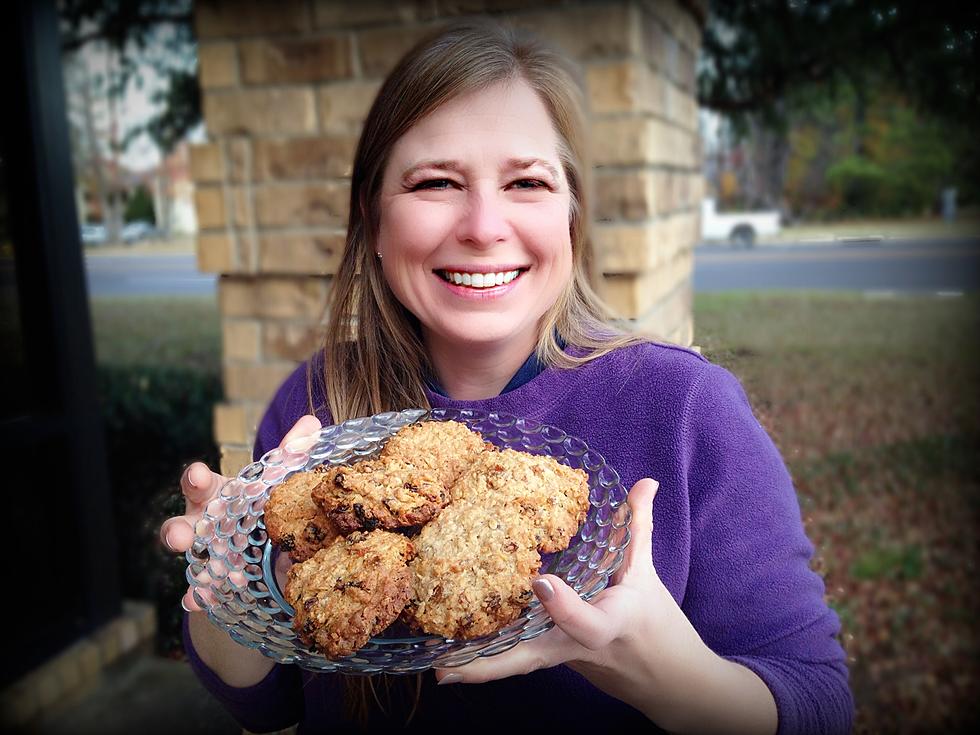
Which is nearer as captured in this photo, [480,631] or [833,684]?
[480,631]

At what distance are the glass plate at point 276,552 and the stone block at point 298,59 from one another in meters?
0.84

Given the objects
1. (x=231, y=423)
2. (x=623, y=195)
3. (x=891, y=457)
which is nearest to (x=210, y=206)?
(x=231, y=423)

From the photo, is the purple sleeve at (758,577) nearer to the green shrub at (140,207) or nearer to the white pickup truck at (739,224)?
the white pickup truck at (739,224)

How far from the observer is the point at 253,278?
152cm

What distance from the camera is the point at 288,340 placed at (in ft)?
4.95

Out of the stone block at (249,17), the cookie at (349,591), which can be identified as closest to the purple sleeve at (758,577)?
the cookie at (349,591)

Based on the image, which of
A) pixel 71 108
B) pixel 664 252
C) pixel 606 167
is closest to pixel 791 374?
pixel 664 252

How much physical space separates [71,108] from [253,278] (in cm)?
126

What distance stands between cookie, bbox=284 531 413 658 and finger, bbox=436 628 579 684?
0.29ft

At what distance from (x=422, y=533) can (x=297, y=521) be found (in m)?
0.14

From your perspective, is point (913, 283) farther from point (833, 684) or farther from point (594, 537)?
point (594, 537)

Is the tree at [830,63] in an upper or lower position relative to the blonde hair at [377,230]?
upper

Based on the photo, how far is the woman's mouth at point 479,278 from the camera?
82 centimetres

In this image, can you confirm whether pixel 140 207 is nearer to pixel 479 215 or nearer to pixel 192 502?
pixel 192 502
